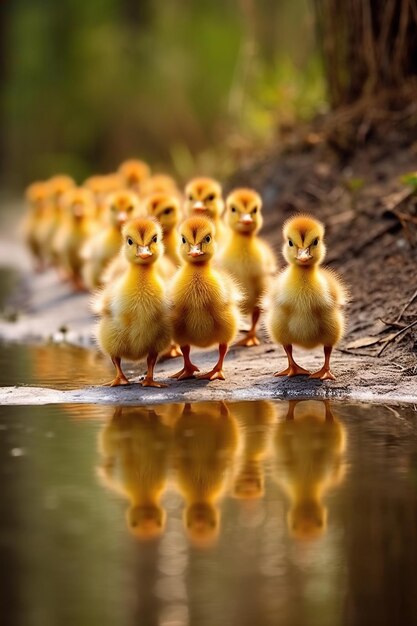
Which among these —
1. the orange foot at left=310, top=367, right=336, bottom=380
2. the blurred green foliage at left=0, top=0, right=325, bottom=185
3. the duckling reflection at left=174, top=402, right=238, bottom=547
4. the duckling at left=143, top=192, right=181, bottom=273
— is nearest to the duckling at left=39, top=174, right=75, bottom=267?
the duckling at left=143, top=192, right=181, bottom=273

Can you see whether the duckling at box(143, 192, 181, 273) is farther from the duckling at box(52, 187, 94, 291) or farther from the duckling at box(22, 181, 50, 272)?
the duckling at box(22, 181, 50, 272)

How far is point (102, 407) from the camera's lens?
6.67 meters

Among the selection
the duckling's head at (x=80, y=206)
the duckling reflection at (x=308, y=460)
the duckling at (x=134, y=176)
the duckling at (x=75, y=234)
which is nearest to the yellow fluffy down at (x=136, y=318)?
the duckling reflection at (x=308, y=460)

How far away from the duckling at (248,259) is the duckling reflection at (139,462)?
180 centimetres

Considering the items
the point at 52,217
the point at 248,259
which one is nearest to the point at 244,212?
the point at 248,259

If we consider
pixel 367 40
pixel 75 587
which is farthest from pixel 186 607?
pixel 367 40

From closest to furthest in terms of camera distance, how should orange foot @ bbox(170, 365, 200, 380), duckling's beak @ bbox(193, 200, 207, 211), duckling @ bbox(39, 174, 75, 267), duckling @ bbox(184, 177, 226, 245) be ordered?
orange foot @ bbox(170, 365, 200, 380), duckling's beak @ bbox(193, 200, 207, 211), duckling @ bbox(184, 177, 226, 245), duckling @ bbox(39, 174, 75, 267)

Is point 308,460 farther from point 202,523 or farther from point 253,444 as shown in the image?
point 202,523

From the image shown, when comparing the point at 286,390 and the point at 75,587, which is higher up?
the point at 286,390

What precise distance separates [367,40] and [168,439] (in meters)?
6.32

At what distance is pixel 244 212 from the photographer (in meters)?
8.38

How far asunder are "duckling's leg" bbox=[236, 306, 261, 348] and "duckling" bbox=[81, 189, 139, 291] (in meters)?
2.11

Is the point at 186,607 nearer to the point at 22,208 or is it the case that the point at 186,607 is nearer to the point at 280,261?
the point at 280,261

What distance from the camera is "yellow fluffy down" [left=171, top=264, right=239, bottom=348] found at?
282 inches
